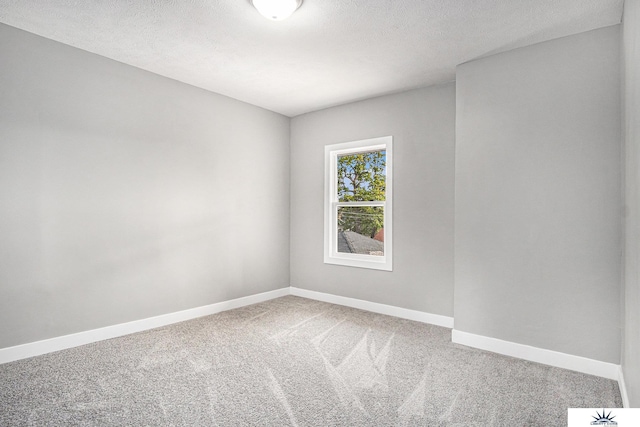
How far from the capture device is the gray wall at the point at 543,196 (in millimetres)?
2637

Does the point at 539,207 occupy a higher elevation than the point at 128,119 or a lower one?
lower

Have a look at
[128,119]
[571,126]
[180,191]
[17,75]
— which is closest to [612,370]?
[571,126]

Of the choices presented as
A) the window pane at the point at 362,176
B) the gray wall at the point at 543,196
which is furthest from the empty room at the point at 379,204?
the window pane at the point at 362,176

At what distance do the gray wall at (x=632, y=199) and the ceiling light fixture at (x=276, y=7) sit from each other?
6.58 ft

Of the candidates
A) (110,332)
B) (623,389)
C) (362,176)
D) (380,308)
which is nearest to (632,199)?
(623,389)

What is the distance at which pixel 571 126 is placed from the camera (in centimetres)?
277

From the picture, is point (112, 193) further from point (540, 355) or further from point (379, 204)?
point (540, 355)

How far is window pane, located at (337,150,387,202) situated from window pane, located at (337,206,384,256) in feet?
0.51

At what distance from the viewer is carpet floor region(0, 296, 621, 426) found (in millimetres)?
2043

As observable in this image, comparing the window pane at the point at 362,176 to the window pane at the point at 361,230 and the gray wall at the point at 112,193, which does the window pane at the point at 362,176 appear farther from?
the gray wall at the point at 112,193

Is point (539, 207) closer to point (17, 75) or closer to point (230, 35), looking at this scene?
point (230, 35)

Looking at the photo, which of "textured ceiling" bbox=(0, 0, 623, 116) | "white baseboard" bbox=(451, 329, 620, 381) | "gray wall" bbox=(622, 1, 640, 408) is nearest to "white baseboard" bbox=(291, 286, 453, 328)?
"white baseboard" bbox=(451, 329, 620, 381)

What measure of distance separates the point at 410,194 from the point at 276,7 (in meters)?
2.47

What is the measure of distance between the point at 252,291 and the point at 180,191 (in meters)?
1.66
